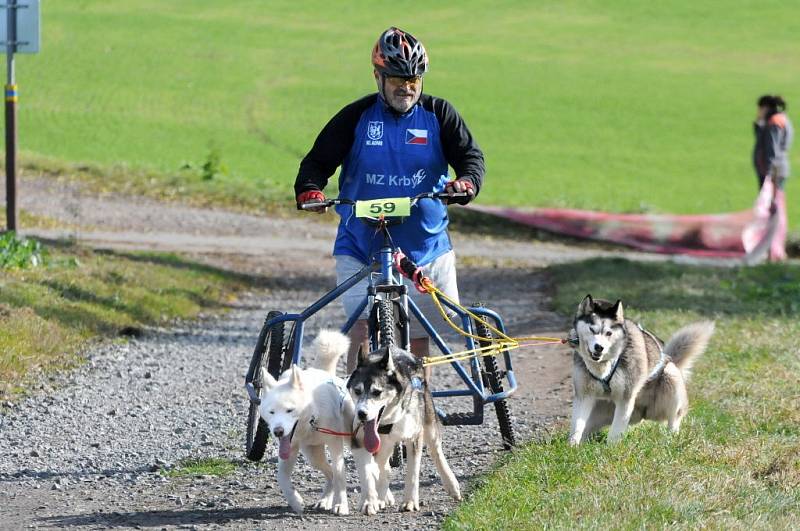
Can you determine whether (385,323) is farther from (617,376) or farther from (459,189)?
(617,376)

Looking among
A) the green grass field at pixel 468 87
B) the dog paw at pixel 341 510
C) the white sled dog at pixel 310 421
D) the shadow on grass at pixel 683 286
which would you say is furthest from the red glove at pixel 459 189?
the green grass field at pixel 468 87

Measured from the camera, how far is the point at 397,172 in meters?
7.20

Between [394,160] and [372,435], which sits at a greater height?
[394,160]

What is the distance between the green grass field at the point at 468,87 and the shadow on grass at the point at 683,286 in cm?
890

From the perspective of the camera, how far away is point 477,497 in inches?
260

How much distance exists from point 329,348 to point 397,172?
37.9 inches

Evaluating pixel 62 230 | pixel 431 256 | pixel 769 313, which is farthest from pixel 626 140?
pixel 431 256

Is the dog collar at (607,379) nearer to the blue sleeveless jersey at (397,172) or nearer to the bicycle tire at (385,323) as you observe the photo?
the blue sleeveless jersey at (397,172)

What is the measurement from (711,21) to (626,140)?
14.3 metres

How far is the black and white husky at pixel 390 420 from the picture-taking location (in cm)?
613

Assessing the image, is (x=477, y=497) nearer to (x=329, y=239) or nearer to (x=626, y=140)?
(x=329, y=239)

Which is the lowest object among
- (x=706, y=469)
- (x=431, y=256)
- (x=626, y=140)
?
(x=626, y=140)

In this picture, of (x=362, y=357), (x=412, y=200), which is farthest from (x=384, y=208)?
(x=362, y=357)

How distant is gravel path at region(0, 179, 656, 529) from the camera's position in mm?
6660
